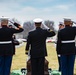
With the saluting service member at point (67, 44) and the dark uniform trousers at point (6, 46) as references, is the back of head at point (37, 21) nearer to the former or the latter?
the dark uniform trousers at point (6, 46)

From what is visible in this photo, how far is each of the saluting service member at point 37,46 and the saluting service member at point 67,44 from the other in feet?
1.38

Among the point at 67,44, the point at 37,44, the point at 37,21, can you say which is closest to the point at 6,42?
the point at 37,44

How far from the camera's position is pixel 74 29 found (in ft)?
35.6

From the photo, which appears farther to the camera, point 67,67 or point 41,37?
point 67,67

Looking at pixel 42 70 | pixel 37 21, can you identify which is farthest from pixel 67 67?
pixel 37 21

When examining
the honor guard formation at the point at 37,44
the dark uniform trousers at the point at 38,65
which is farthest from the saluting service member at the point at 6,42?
the dark uniform trousers at the point at 38,65

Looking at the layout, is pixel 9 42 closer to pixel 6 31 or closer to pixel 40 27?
pixel 6 31

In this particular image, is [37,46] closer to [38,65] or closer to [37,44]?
[37,44]

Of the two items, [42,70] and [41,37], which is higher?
[41,37]

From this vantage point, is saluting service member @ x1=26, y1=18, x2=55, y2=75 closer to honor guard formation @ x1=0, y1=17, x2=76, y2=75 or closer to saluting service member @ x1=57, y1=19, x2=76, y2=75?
honor guard formation @ x1=0, y1=17, x2=76, y2=75

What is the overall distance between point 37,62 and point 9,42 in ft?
3.17

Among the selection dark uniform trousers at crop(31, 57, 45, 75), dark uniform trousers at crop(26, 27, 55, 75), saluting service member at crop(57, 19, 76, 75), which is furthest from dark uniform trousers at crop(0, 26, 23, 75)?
saluting service member at crop(57, 19, 76, 75)

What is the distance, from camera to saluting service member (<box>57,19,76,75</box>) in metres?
10.8

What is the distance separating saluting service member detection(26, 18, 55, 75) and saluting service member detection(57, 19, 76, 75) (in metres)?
0.42
